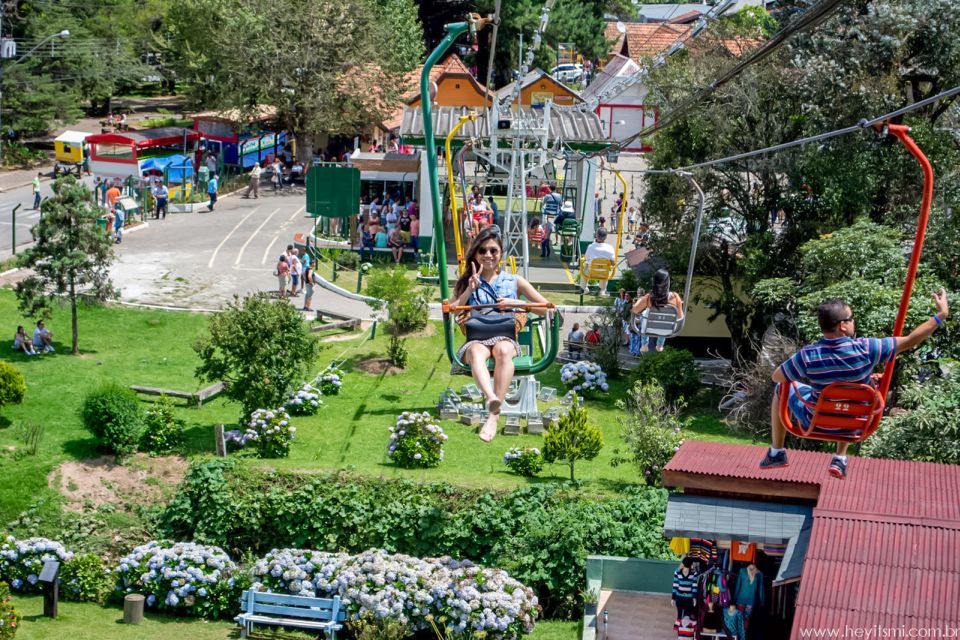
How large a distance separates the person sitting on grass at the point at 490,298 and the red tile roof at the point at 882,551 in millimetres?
3615

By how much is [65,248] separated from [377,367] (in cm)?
758

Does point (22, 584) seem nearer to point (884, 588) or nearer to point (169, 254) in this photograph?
point (884, 588)

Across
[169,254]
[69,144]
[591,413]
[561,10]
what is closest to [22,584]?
[591,413]

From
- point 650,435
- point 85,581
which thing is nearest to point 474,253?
point 650,435

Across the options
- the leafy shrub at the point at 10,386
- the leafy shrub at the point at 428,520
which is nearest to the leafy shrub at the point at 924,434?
the leafy shrub at the point at 428,520

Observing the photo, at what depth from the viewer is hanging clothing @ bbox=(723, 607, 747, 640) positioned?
1558 cm

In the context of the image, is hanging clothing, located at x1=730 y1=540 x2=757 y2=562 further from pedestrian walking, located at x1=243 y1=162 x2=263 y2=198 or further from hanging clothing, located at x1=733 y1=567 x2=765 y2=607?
pedestrian walking, located at x1=243 y1=162 x2=263 y2=198

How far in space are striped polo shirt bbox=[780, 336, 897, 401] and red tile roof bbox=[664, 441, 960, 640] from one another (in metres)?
2.66

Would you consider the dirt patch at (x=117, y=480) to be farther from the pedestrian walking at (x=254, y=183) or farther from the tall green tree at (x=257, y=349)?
the pedestrian walking at (x=254, y=183)

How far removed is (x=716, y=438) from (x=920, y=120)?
9.41 meters

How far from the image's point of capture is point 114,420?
25.4 meters

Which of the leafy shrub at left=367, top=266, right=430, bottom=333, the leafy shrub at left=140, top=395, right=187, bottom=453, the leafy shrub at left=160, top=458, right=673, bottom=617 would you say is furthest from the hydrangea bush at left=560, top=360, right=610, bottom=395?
the leafy shrub at left=160, top=458, right=673, bottom=617

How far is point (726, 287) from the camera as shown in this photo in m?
34.4

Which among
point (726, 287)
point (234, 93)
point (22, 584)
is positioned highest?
point (234, 93)
